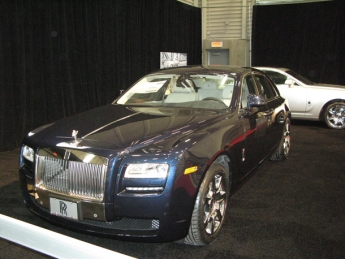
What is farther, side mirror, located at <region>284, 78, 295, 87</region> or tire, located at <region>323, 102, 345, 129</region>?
side mirror, located at <region>284, 78, 295, 87</region>

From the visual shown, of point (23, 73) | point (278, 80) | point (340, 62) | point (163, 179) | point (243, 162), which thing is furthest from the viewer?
point (340, 62)

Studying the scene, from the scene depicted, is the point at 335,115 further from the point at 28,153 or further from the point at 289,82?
the point at 28,153

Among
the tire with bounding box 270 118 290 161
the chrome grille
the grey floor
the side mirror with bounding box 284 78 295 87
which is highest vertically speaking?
the side mirror with bounding box 284 78 295 87

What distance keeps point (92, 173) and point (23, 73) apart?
455 cm

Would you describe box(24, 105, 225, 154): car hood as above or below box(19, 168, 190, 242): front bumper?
above

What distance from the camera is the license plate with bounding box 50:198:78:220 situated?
93.7 inches

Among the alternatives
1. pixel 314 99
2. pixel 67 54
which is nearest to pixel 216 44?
pixel 314 99

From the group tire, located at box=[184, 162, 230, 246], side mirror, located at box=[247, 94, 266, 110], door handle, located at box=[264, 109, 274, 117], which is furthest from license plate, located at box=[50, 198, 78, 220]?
door handle, located at box=[264, 109, 274, 117]

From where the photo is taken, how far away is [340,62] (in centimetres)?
1191

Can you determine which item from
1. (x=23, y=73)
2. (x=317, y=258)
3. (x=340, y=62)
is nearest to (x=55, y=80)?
(x=23, y=73)

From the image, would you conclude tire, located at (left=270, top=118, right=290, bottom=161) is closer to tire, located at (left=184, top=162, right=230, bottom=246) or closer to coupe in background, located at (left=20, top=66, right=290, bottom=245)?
coupe in background, located at (left=20, top=66, right=290, bottom=245)

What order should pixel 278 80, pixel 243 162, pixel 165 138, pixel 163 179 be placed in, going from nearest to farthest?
1. pixel 163 179
2. pixel 165 138
3. pixel 243 162
4. pixel 278 80

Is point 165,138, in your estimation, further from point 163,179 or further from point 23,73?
point 23,73

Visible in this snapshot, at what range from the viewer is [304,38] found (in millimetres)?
12344
